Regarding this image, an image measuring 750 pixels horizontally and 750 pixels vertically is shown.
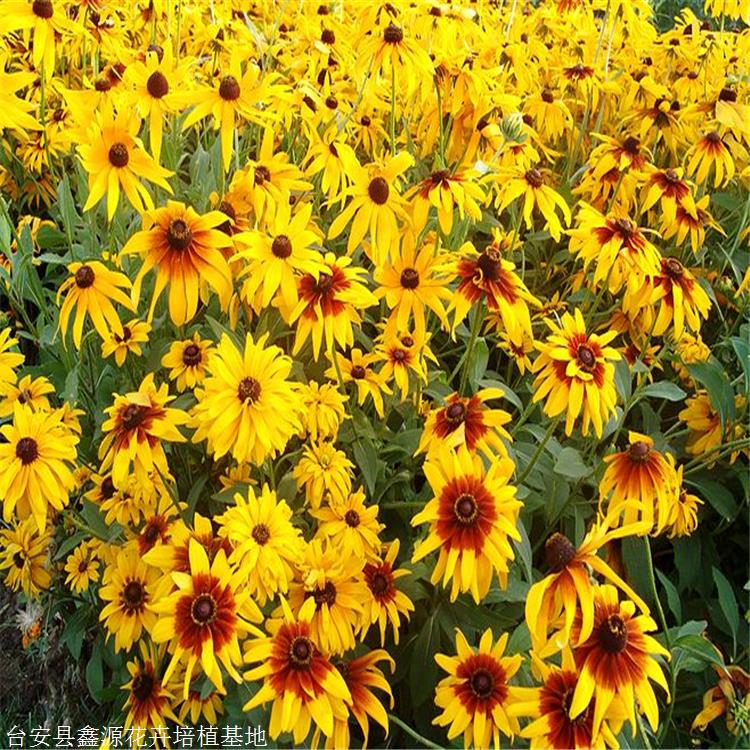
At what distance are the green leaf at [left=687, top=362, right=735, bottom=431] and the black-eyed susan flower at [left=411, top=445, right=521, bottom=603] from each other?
→ 68cm

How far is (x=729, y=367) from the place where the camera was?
6.24ft

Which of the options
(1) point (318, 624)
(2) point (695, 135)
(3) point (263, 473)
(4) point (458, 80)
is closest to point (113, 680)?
(3) point (263, 473)

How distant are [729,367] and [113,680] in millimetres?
1398

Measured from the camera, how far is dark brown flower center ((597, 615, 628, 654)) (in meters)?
0.94

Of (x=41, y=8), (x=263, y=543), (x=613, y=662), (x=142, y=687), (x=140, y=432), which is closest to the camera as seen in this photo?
(x=613, y=662)

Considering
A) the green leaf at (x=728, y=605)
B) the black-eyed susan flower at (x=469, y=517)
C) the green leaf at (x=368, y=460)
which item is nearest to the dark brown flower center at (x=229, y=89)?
the green leaf at (x=368, y=460)

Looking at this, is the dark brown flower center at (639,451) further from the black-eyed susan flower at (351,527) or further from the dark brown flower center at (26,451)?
the dark brown flower center at (26,451)

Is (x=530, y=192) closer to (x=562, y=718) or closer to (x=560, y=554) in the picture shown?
(x=560, y=554)

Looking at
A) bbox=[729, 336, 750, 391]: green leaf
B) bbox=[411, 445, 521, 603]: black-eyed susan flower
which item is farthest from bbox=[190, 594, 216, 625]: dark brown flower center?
bbox=[729, 336, 750, 391]: green leaf

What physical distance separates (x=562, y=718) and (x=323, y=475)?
1.64ft

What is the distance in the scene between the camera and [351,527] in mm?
1298

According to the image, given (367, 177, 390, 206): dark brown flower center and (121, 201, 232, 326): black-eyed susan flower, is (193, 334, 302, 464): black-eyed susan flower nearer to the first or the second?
(121, 201, 232, 326): black-eyed susan flower

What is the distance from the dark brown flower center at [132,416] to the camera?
1.27 m

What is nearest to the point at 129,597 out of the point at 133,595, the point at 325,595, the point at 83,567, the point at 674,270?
the point at 133,595
